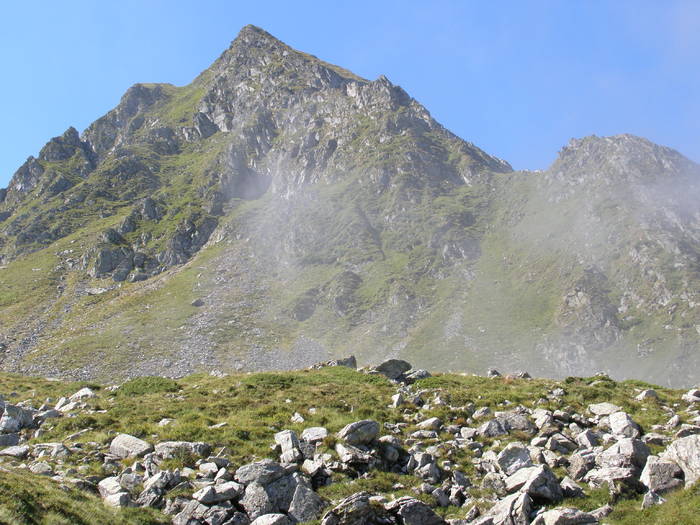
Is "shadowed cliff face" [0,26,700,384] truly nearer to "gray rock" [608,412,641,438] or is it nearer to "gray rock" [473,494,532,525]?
"gray rock" [608,412,641,438]

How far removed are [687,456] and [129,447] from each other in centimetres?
1920

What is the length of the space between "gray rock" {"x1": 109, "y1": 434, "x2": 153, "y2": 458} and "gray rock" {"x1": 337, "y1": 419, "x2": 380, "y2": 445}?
293 inches

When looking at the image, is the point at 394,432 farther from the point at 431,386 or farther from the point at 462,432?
the point at 431,386

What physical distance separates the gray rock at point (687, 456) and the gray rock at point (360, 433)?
32.6ft

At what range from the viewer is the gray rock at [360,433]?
18.6 metres

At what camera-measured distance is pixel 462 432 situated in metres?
20.9

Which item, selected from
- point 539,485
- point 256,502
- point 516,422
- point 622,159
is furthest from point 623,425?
point 622,159

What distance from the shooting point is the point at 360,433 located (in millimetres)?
18781

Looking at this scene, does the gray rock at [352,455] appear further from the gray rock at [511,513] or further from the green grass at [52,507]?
the green grass at [52,507]

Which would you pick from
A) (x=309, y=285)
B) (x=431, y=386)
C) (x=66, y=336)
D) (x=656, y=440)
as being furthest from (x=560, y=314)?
(x=66, y=336)

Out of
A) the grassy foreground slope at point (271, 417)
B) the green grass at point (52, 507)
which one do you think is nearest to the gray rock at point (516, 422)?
the grassy foreground slope at point (271, 417)

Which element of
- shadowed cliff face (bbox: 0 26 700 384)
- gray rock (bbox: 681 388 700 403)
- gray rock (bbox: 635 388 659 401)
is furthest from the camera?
shadowed cliff face (bbox: 0 26 700 384)

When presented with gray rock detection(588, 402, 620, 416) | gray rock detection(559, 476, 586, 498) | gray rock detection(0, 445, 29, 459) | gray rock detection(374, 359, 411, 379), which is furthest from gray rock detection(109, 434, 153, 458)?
gray rock detection(374, 359, 411, 379)

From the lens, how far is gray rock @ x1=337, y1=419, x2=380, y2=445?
61.2 ft
